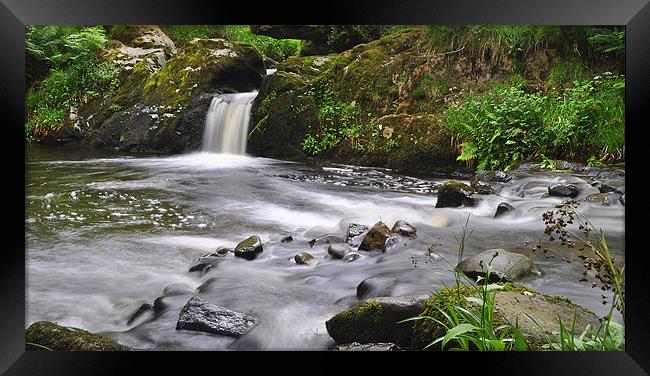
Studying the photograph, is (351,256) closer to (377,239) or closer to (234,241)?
(377,239)

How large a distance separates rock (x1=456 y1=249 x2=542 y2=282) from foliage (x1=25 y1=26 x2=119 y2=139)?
2393 millimetres

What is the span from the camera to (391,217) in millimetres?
3037

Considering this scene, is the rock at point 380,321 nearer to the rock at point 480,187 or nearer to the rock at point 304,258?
the rock at point 304,258

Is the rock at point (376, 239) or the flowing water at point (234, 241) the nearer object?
the flowing water at point (234, 241)

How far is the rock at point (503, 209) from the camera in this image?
2975 millimetres

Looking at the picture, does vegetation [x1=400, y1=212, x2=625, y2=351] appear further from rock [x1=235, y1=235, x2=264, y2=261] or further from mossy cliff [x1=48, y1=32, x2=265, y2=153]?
mossy cliff [x1=48, y1=32, x2=265, y2=153]

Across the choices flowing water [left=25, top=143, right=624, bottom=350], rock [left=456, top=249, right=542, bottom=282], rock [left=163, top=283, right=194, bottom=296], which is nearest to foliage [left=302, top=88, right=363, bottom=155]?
flowing water [left=25, top=143, right=624, bottom=350]

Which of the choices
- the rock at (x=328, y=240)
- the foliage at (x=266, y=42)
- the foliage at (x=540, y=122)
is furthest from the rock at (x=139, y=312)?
the foliage at (x=540, y=122)

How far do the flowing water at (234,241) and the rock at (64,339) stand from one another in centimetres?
4

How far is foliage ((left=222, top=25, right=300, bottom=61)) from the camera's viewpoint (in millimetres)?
3024

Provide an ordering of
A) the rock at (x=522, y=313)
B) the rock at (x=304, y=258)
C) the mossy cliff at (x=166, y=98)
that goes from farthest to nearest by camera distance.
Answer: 1. the mossy cliff at (x=166, y=98)
2. the rock at (x=304, y=258)
3. the rock at (x=522, y=313)

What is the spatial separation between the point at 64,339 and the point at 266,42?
2.09 meters
